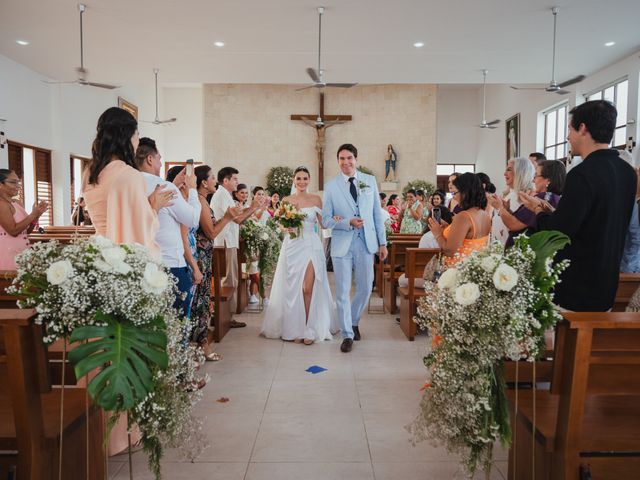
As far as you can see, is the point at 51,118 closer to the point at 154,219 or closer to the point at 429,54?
the point at 429,54

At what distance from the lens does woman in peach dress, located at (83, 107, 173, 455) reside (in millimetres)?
2494

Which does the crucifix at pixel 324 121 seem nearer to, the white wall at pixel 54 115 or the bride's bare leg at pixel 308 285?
the white wall at pixel 54 115

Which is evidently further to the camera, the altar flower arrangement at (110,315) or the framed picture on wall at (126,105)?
the framed picture on wall at (126,105)

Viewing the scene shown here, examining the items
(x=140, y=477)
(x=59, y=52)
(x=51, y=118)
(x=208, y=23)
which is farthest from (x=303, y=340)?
(x=51, y=118)

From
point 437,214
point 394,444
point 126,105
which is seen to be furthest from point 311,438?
point 126,105

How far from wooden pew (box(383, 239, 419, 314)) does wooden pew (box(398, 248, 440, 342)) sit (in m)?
0.93

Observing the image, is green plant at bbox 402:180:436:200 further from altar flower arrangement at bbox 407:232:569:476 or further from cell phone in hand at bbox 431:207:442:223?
altar flower arrangement at bbox 407:232:569:476

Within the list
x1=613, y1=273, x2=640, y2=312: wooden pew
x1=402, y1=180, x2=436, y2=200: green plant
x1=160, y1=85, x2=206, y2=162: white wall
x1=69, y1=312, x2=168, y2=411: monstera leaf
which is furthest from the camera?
x1=160, y1=85, x2=206, y2=162: white wall

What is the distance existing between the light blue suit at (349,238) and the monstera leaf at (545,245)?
2936 mm

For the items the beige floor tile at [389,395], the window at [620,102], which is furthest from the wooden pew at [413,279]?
the window at [620,102]

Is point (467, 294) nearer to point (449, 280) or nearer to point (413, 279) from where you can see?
point (449, 280)

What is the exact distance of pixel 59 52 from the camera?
32.2ft

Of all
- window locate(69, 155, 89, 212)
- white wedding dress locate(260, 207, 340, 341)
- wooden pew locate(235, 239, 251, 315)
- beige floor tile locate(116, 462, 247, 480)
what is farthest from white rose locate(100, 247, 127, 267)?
window locate(69, 155, 89, 212)

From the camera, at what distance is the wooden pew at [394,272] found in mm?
6441
